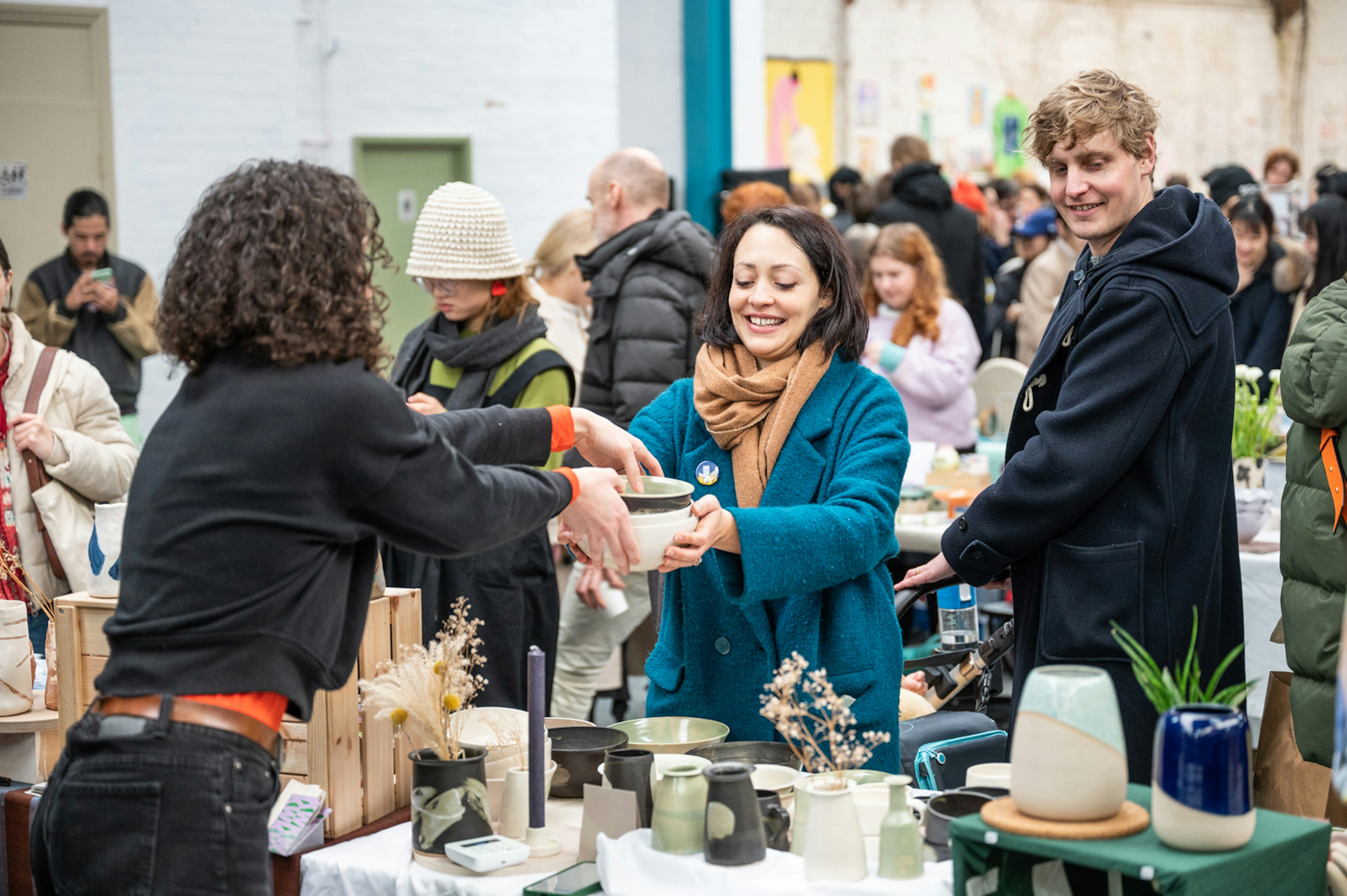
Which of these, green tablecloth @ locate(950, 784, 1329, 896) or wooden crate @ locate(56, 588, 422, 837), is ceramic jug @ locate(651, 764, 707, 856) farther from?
wooden crate @ locate(56, 588, 422, 837)

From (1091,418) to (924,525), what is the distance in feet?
6.68

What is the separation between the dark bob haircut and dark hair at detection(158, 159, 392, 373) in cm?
86

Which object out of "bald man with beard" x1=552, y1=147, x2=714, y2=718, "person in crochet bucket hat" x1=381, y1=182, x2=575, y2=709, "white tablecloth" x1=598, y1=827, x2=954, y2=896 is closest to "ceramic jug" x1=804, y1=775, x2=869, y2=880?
"white tablecloth" x1=598, y1=827, x2=954, y2=896

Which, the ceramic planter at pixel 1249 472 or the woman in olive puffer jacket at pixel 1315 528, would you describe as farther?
the ceramic planter at pixel 1249 472

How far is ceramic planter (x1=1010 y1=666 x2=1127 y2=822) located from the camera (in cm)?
137

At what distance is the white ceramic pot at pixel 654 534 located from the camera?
190cm

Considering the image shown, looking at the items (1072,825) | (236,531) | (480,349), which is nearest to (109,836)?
(236,531)

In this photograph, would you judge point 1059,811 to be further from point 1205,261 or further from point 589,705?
point 589,705

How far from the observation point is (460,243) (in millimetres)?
3201

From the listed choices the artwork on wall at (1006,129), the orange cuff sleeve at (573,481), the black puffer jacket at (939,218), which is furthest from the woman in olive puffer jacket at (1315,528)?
the artwork on wall at (1006,129)

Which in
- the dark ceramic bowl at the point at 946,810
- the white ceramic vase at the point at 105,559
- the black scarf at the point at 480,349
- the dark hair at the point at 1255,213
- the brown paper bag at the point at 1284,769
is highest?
the dark hair at the point at 1255,213

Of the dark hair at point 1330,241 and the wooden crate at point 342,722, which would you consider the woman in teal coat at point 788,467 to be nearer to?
the wooden crate at point 342,722

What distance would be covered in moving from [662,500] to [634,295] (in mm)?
2058

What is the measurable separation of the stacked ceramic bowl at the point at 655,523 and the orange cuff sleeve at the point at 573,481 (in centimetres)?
11
